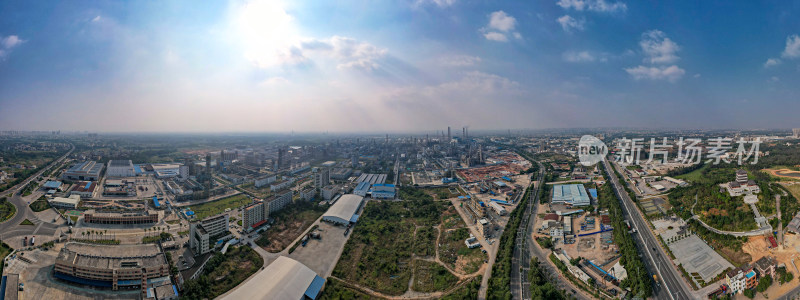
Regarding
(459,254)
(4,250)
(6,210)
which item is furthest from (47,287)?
(459,254)

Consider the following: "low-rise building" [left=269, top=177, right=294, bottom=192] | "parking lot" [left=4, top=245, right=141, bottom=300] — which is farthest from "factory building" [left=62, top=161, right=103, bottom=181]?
"parking lot" [left=4, top=245, right=141, bottom=300]

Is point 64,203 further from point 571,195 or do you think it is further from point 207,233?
point 571,195

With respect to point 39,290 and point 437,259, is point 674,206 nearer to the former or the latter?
point 437,259

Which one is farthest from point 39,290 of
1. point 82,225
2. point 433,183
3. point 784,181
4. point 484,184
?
point 784,181

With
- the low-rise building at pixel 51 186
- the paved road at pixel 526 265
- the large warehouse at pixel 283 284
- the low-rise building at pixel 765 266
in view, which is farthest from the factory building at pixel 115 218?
the low-rise building at pixel 765 266

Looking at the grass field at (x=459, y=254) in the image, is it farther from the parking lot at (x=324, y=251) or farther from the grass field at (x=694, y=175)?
the grass field at (x=694, y=175)

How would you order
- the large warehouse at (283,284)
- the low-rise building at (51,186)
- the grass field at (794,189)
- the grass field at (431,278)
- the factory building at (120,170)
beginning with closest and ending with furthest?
1. the large warehouse at (283,284)
2. the grass field at (431,278)
3. the grass field at (794,189)
4. the low-rise building at (51,186)
5. the factory building at (120,170)
